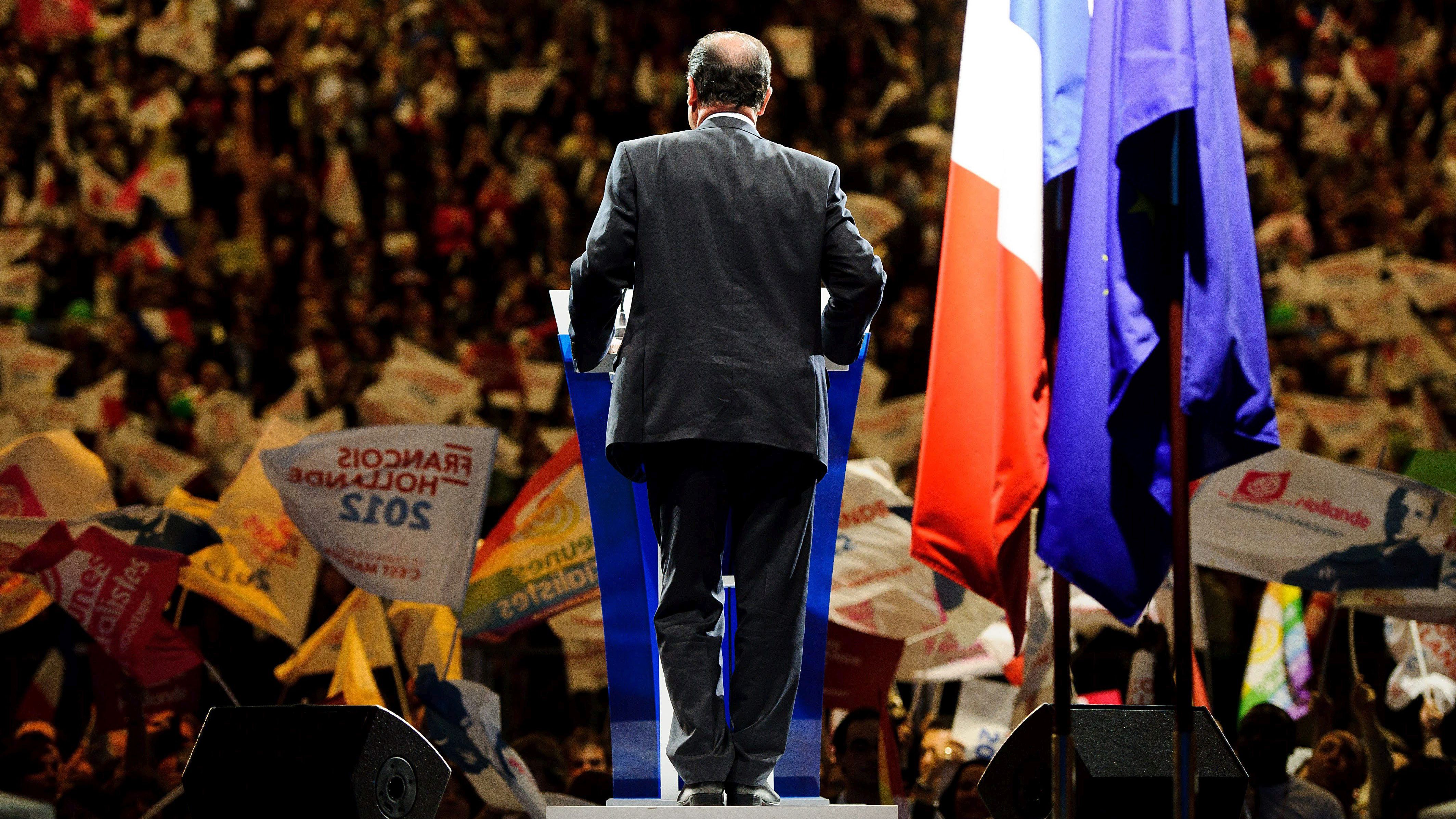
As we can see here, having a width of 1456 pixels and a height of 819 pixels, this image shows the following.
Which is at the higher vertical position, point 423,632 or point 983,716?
point 423,632

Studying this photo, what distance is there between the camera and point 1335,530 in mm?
5652

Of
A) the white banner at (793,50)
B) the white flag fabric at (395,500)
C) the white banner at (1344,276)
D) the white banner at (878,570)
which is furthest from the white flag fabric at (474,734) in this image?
the white banner at (793,50)

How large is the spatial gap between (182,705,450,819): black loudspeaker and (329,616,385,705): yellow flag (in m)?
2.03

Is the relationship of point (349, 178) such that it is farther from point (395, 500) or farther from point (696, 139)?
point (696, 139)

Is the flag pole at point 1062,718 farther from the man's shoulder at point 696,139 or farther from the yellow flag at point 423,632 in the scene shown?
the yellow flag at point 423,632

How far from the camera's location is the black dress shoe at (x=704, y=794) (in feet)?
9.18

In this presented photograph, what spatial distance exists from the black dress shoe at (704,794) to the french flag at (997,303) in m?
0.68

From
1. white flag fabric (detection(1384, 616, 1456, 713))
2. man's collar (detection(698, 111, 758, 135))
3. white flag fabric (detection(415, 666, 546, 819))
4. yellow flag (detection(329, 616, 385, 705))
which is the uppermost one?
man's collar (detection(698, 111, 758, 135))

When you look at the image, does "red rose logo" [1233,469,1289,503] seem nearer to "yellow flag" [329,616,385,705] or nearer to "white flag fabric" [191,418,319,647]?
"yellow flag" [329,616,385,705]

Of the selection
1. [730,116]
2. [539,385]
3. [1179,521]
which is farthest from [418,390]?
[1179,521]

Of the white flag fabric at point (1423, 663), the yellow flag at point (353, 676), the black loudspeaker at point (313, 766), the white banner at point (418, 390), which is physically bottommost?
the white flag fabric at point (1423, 663)

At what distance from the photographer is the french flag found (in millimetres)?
3129

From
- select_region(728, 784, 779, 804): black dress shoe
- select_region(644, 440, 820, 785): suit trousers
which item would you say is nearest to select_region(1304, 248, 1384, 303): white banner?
select_region(644, 440, 820, 785): suit trousers

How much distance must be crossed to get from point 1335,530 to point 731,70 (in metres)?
3.68
